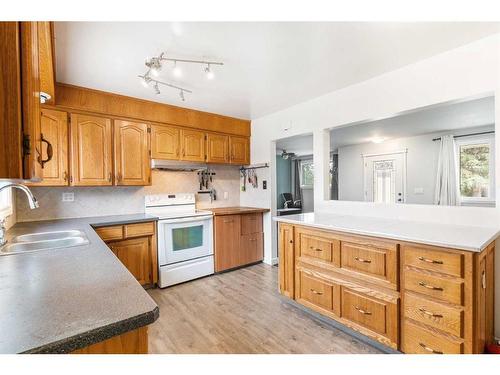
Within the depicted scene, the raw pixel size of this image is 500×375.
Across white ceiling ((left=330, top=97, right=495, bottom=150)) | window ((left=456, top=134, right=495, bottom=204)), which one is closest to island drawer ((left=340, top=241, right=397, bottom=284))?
white ceiling ((left=330, top=97, right=495, bottom=150))

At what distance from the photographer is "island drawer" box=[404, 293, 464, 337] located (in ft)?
4.71

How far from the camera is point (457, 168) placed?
4.58 meters

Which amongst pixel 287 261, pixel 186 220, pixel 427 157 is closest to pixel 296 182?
pixel 427 157

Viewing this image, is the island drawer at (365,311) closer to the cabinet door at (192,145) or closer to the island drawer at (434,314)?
the island drawer at (434,314)

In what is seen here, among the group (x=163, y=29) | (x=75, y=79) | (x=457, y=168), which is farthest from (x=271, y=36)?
(x=457, y=168)

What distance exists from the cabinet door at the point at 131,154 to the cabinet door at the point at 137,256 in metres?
0.71

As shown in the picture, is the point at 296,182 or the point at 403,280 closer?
the point at 403,280

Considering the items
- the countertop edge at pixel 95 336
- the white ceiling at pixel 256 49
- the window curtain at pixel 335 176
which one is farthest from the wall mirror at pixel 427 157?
A: the countertop edge at pixel 95 336

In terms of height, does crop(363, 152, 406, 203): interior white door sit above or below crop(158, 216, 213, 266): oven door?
above

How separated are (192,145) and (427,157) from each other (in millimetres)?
4597

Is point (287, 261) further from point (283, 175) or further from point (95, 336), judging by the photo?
point (283, 175)

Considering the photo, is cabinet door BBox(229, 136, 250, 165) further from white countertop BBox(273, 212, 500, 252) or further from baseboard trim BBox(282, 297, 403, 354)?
baseboard trim BBox(282, 297, 403, 354)

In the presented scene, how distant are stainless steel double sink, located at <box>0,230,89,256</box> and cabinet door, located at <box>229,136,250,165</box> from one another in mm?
2346

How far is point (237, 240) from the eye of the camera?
11.9 feet
